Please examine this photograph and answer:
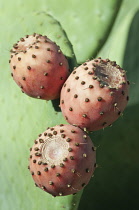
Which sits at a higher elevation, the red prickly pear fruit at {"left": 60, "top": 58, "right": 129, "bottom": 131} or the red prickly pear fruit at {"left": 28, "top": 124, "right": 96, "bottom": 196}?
the red prickly pear fruit at {"left": 60, "top": 58, "right": 129, "bottom": 131}

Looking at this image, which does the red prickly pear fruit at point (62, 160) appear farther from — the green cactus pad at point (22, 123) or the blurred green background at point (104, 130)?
the blurred green background at point (104, 130)

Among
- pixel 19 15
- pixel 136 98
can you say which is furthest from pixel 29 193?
pixel 19 15

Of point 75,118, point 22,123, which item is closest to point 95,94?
point 75,118

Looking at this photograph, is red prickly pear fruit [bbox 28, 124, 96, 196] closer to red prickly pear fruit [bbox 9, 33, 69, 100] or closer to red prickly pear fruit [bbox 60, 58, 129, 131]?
red prickly pear fruit [bbox 60, 58, 129, 131]

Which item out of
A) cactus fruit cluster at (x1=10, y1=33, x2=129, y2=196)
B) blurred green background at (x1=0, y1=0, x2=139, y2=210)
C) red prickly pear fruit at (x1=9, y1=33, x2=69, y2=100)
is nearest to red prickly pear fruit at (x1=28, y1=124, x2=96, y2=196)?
cactus fruit cluster at (x1=10, y1=33, x2=129, y2=196)

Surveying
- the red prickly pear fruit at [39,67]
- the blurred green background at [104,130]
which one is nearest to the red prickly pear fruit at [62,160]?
the red prickly pear fruit at [39,67]

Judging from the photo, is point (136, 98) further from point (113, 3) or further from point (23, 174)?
point (23, 174)
